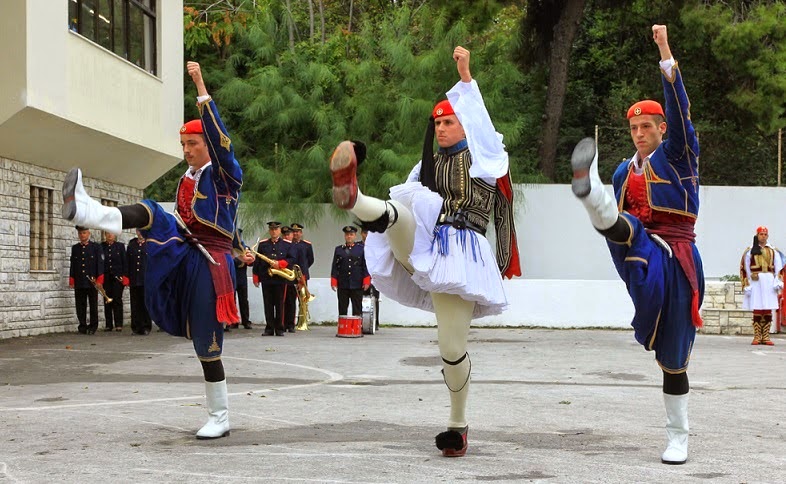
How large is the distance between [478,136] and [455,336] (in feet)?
4.01

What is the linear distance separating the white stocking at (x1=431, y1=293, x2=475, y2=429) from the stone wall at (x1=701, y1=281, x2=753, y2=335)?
56.8 feet

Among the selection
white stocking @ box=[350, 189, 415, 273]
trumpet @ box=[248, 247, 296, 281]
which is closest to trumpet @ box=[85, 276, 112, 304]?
trumpet @ box=[248, 247, 296, 281]

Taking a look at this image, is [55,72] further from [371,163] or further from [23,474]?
[23,474]

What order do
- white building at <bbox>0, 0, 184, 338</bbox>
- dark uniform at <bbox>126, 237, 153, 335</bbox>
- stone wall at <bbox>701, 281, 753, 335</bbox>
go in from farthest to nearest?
stone wall at <bbox>701, 281, 753, 335</bbox>
dark uniform at <bbox>126, 237, 153, 335</bbox>
white building at <bbox>0, 0, 184, 338</bbox>

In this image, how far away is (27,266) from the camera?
19.5 metres

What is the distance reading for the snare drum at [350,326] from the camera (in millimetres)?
19953

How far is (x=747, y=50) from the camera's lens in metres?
26.7

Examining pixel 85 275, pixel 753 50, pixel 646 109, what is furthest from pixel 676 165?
pixel 753 50

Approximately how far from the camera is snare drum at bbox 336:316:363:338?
20.0 metres

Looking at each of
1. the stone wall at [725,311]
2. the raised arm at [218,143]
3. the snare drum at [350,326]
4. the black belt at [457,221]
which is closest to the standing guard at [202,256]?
the raised arm at [218,143]

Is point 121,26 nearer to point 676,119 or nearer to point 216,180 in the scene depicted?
point 216,180

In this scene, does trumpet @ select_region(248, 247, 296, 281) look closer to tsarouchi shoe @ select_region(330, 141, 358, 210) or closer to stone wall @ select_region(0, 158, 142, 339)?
stone wall @ select_region(0, 158, 142, 339)

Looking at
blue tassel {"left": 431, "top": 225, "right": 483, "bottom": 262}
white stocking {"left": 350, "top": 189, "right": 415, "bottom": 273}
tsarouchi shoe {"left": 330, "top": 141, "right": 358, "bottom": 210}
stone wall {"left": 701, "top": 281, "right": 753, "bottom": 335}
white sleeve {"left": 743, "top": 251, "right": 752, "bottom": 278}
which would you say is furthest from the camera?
stone wall {"left": 701, "top": 281, "right": 753, "bottom": 335}

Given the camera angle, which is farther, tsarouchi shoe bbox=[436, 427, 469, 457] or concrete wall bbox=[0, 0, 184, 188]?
concrete wall bbox=[0, 0, 184, 188]
